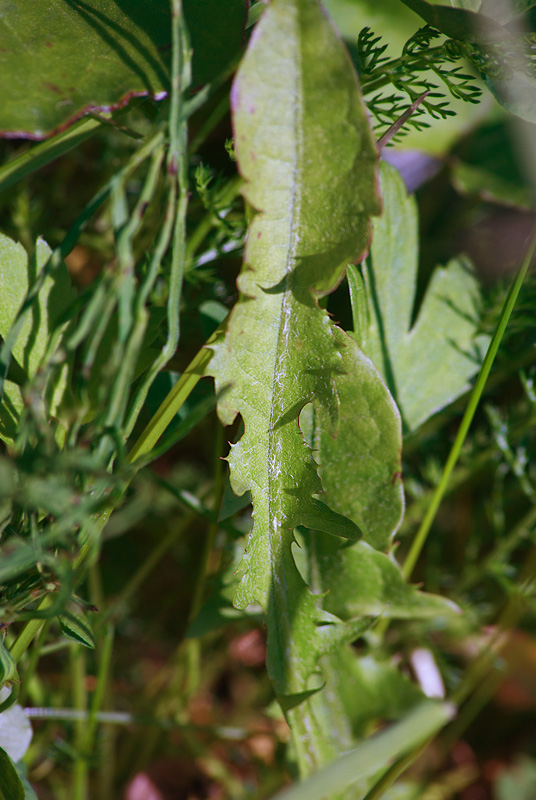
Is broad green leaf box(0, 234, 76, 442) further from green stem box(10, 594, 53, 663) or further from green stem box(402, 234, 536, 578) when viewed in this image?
green stem box(402, 234, 536, 578)

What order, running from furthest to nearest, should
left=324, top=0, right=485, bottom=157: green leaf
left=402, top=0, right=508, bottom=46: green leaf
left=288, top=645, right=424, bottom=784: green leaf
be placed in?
left=324, top=0, right=485, bottom=157: green leaf → left=288, top=645, right=424, bottom=784: green leaf → left=402, top=0, right=508, bottom=46: green leaf

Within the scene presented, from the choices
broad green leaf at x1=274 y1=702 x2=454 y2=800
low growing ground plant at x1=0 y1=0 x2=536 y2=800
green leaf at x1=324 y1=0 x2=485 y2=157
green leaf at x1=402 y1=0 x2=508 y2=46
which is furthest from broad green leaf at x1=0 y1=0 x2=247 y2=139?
broad green leaf at x1=274 y1=702 x2=454 y2=800

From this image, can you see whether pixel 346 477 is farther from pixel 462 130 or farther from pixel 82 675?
pixel 462 130

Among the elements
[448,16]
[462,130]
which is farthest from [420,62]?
[462,130]

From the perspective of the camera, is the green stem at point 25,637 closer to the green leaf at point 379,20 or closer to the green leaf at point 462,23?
the green leaf at point 462,23

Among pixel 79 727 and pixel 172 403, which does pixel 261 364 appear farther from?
pixel 79 727

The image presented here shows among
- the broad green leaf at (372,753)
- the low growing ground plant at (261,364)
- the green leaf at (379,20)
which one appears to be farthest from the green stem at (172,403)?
the green leaf at (379,20)

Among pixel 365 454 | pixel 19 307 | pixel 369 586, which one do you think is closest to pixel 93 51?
pixel 19 307
